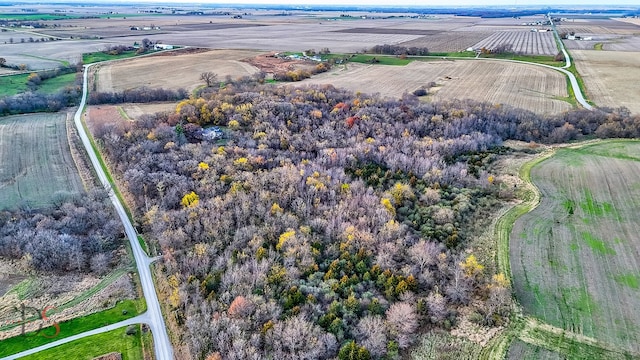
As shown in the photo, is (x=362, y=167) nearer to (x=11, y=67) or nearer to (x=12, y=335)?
(x=12, y=335)

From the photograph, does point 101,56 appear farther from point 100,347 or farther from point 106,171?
point 100,347

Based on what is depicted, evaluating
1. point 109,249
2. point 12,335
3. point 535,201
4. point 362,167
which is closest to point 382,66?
point 362,167

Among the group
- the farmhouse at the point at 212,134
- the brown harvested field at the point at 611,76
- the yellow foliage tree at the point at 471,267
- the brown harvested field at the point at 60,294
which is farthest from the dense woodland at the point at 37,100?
the brown harvested field at the point at 611,76

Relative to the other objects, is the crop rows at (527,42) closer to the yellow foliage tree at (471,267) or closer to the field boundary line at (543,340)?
the yellow foliage tree at (471,267)

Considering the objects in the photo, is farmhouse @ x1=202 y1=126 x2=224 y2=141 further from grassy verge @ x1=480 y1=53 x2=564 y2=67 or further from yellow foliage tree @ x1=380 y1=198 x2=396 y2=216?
grassy verge @ x1=480 y1=53 x2=564 y2=67

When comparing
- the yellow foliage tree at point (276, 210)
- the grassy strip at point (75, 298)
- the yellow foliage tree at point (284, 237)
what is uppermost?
the yellow foliage tree at point (276, 210)
